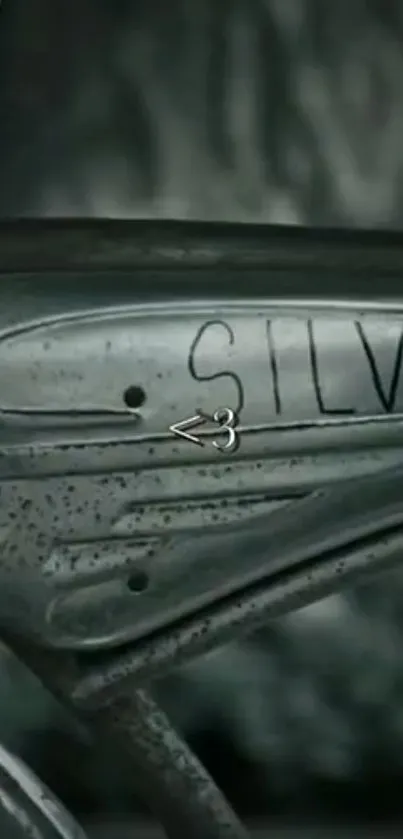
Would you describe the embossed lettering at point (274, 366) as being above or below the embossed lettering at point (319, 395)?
above

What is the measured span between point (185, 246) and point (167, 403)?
0.15 feet

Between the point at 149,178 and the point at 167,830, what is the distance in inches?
12.3

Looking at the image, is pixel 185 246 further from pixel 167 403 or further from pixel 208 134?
pixel 208 134

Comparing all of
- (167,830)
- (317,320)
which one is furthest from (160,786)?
(317,320)

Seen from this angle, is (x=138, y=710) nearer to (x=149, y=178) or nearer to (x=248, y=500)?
(x=248, y=500)

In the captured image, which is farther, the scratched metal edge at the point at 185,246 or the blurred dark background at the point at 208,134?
the blurred dark background at the point at 208,134

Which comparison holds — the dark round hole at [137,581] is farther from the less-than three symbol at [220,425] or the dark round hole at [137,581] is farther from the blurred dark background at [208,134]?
the blurred dark background at [208,134]

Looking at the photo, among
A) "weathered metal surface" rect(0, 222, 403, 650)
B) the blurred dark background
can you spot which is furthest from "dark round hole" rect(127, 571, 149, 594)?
the blurred dark background

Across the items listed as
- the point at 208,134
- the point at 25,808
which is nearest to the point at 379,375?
the point at 25,808

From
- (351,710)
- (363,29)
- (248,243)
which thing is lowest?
(351,710)

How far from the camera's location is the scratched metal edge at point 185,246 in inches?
13.2

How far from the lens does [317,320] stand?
0.33 meters

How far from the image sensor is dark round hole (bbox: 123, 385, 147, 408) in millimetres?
329

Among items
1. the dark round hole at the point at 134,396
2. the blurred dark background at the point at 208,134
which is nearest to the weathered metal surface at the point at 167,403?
the dark round hole at the point at 134,396
